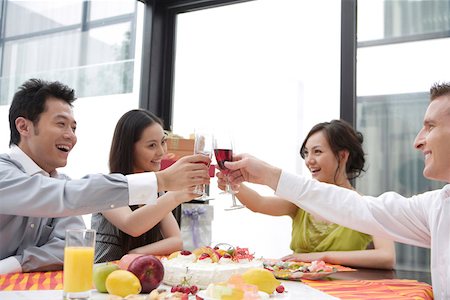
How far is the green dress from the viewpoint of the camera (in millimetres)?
2514

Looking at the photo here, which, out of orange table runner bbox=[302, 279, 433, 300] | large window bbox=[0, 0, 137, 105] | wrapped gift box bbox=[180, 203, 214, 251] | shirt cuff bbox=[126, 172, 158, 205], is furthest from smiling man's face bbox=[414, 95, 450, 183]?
large window bbox=[0, 0, 137, 105]

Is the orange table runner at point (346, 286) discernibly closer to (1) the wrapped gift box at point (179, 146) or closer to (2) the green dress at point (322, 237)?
(2) the green dress at point (322, 237)

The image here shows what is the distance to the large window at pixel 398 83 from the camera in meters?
3.18

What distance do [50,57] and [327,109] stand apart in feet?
6.48

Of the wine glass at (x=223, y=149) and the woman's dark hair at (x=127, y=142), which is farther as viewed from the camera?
the woman's dark hair at (x=127, y=142)

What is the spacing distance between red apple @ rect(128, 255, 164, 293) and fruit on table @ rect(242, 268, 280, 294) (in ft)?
0.73

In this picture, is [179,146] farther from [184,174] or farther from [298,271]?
[298,271]

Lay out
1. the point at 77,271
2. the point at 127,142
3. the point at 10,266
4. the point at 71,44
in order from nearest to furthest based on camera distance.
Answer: the point at 77,271 → the point at 10,266 → the point at 127,142 → the point at 71,44

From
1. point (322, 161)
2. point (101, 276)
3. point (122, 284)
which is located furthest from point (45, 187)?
point (322, 161)

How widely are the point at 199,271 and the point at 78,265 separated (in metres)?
0.36

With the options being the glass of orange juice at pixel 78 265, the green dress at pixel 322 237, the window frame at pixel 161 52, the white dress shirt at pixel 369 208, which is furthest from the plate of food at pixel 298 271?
the window frame at pixel 161 52

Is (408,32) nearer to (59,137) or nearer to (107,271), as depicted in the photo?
(59,137)

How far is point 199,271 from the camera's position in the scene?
1.33m

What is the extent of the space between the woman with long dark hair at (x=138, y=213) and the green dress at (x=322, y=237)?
27.1 inches
